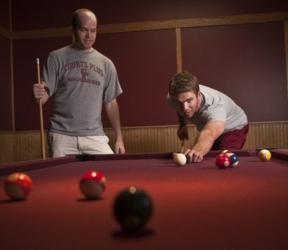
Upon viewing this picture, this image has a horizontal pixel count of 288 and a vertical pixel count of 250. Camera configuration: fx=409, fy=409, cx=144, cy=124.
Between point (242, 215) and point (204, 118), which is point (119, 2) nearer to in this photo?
point (204, 118)

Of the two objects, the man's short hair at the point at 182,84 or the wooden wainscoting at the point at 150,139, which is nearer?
the man's short hair at the point at 182,84

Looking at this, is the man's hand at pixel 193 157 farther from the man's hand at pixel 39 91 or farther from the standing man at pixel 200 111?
the man's hand at pixel 39 91

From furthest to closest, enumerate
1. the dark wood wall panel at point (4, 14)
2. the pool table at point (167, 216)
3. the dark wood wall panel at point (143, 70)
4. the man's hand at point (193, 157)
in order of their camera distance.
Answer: the dark wood wall panel at point (4, 14) < the dark wood wall panel at point (143, 70) < the man's hand at point (193, 157) < the pool table at point (167, 216)

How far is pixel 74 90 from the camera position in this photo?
10.8ft

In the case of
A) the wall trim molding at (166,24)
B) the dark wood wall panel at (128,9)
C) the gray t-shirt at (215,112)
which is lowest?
the gray t-shirt at (215,112)

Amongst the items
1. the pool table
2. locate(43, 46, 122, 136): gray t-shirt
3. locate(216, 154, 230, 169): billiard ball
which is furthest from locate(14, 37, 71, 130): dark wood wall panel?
the pool table

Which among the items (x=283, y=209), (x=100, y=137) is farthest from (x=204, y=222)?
(x=100, y=137)

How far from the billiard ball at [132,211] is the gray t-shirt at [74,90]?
99.2 inches

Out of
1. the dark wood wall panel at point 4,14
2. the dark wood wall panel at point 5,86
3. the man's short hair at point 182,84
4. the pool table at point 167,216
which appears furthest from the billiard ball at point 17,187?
the dark wood wall panel at point 4,14

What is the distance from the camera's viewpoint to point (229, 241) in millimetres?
662

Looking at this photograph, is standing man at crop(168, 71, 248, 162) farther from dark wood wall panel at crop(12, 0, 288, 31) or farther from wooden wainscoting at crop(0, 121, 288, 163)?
dark wood wall panel at crop(12, 0, 288, 31)

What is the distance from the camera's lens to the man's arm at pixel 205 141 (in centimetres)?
240

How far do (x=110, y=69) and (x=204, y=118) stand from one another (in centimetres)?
97

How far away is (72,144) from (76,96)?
1.27 feet
